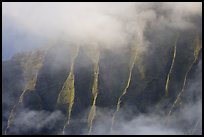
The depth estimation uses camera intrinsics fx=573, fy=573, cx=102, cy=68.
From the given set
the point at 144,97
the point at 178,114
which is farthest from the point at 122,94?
the point at 178,114

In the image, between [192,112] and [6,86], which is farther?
[6,86]

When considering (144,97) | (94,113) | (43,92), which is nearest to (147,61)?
(144,97)

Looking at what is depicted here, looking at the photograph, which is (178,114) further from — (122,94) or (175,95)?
(122,94)

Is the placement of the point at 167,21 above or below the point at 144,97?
above

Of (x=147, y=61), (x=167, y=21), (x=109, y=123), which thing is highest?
(x=167, y=21)

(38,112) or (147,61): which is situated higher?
(147,61)

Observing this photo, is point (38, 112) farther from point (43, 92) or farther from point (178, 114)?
point (178, 114)
